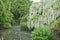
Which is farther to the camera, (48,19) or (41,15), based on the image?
(41,15)

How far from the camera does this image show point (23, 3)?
57.0m

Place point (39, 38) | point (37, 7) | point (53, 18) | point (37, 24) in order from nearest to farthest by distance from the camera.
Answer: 1. point (39, 38)
2. point (53, 18)
3. point (37, 24)
4. point (37, 7)

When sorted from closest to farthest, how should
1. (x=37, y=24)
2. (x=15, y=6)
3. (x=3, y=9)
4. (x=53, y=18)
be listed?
(x=53, y=18), (x=37, y=24), (x=3, y=9), (x=15, y=6)

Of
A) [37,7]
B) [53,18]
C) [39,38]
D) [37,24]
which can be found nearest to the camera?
[39,38]

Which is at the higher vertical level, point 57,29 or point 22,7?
point 57,29

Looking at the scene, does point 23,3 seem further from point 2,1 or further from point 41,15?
point 41,15

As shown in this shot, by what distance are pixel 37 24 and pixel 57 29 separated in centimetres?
974

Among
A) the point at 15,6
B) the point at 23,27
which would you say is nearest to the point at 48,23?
the point at 23,27

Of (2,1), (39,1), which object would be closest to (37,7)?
(39,1)

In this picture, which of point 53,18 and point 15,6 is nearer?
point 53,18

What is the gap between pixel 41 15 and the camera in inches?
1166

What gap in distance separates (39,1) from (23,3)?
24920 mm

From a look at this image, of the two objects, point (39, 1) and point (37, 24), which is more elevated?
point (39, 1)

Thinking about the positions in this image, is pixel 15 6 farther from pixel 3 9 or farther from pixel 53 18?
pixel 53 18
